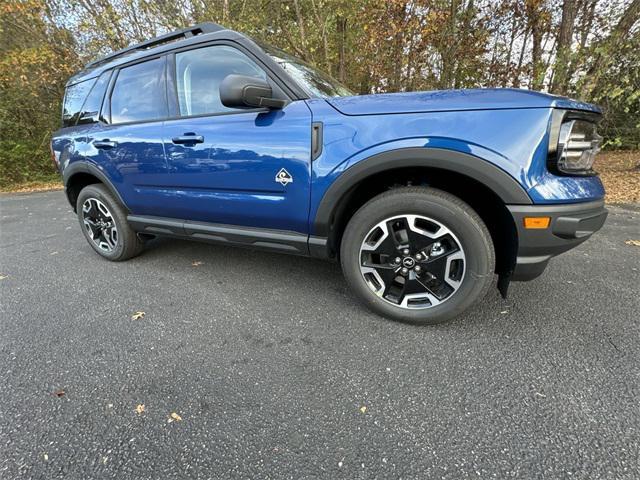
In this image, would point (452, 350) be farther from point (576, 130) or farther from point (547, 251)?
point (576, 130)

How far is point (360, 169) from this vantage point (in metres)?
1.80

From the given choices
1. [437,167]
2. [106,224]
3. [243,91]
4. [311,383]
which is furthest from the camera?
[106,224]

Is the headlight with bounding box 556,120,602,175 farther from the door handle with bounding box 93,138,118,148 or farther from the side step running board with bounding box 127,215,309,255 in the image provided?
the door handle with bounding box 93,138,118,148

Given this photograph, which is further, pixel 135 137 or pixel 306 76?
pixel 135 137

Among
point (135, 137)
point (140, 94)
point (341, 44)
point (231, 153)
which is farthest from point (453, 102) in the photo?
point (341, 44)

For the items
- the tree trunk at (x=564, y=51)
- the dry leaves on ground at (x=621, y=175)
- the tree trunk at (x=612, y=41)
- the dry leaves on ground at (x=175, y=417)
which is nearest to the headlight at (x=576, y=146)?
the dry leaves on ground at (x=175, y=417)

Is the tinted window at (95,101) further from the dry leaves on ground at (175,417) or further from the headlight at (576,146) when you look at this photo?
the headlight at (576,146)

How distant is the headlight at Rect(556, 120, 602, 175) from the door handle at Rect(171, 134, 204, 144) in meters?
2.11

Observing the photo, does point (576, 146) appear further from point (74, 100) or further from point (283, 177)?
point (74, 100)

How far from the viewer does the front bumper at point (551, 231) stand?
156 centimetres

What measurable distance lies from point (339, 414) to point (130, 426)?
2.89ft

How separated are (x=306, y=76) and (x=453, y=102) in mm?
1143

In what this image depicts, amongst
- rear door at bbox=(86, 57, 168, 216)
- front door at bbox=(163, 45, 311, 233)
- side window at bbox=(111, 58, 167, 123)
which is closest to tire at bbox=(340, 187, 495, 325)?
front door at bbox=(163, 45, 311, 233)

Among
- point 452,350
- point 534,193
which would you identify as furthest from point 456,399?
point 534,193
